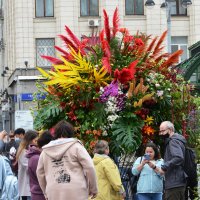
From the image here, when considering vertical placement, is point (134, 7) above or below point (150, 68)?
above

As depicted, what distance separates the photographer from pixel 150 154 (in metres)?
13.8

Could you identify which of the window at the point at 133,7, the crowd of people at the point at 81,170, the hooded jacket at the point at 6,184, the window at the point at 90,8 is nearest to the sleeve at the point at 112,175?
the crowd of people at the point at 81,170

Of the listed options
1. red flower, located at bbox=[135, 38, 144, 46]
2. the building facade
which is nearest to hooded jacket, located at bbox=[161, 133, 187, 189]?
red flower, located at bbox=[135, 38, 144, 46]

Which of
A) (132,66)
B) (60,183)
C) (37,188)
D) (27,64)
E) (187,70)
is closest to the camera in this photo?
(60,183)

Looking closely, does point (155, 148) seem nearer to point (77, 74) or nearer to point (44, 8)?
point (77, 74)

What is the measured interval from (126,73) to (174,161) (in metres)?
1.58

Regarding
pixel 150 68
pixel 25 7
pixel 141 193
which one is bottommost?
pixel 141 193

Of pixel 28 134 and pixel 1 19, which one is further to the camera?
pixel 1 19

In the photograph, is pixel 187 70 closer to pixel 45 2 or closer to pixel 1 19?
pixel 45 2

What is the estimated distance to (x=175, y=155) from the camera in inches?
526

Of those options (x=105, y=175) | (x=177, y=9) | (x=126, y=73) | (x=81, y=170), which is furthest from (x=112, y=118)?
(x=177, y=9)

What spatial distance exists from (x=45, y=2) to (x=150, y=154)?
3483 centimetres

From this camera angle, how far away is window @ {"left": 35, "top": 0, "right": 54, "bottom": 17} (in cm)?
4784

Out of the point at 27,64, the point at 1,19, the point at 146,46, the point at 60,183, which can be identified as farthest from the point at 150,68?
the point at 1,19
